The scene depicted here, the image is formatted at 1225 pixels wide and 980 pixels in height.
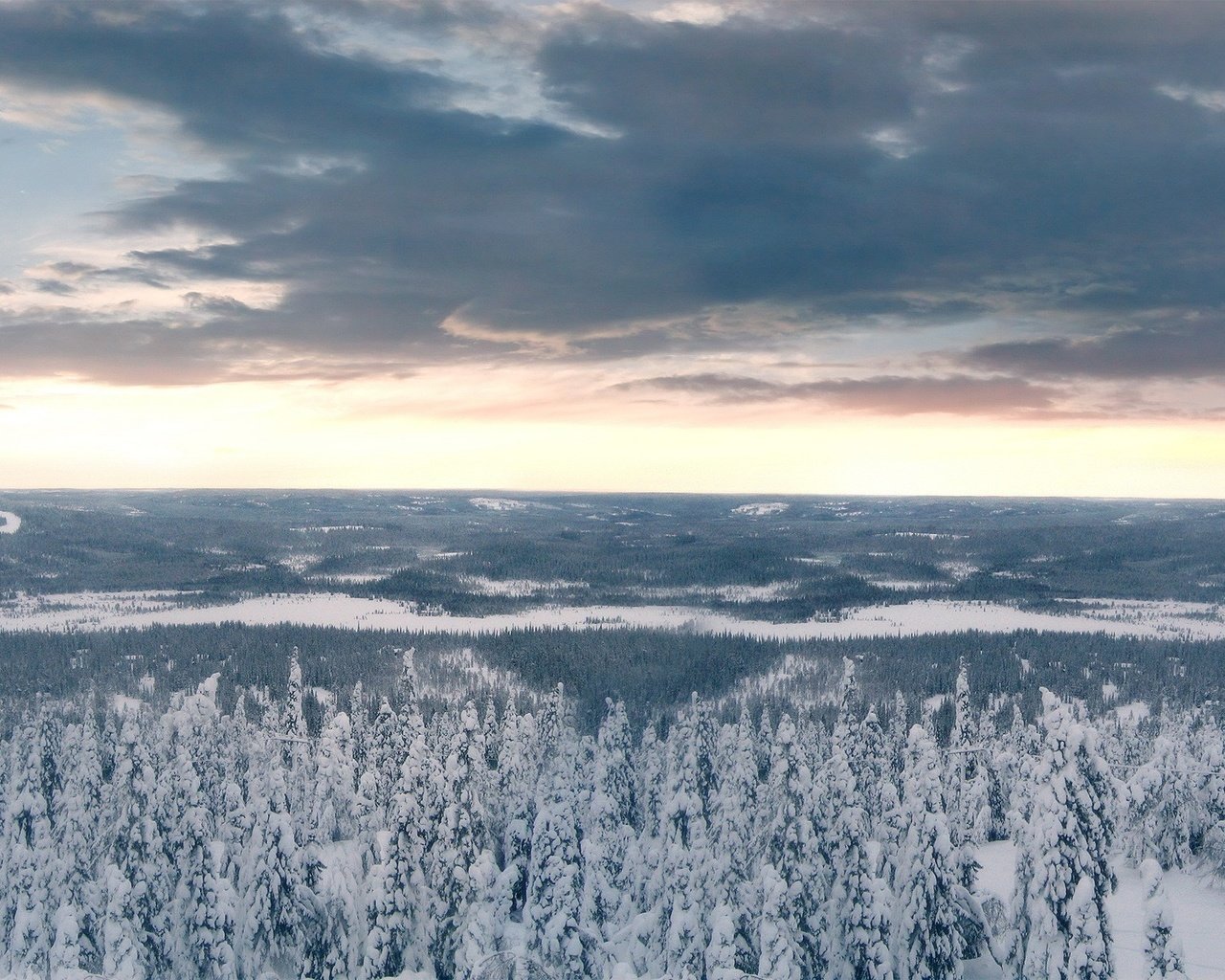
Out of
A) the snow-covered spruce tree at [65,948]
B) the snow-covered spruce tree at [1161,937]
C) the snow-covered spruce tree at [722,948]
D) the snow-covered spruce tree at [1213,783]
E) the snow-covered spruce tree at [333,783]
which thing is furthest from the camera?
the snow-covered spruce tree at [1213,783]

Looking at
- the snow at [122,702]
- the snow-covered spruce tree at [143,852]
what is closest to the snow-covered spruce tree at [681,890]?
the snow-covered spruce tree at [143,852]

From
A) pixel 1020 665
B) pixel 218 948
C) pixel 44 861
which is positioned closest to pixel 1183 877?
pixel 218 948

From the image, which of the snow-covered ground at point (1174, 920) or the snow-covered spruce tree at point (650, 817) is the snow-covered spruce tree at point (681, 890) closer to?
the snow-covered spruce tree at point (650, 817)

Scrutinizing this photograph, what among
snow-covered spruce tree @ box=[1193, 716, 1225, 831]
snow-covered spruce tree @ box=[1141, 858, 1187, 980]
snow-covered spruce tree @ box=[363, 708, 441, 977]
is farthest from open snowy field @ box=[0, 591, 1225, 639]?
snow-covered spruce tree @ box=[1141, 858, 1187, 980]

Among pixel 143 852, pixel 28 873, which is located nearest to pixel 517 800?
pixel 143 852

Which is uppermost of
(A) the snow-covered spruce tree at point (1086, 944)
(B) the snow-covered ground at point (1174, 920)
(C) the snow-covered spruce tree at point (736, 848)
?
(A) the snow-covered spruce tree at point (1086, 944)

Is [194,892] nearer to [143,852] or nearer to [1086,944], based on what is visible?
[143,852]
